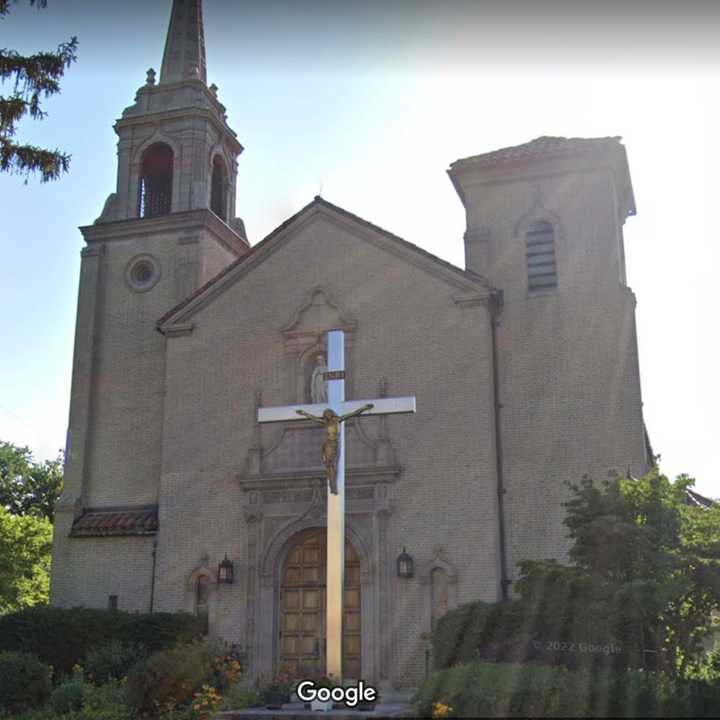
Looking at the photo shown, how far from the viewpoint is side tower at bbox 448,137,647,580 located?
77.3 feet

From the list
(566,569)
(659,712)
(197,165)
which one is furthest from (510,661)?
(197,165)

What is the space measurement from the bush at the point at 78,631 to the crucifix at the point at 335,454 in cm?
710

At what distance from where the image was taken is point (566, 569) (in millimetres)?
19250

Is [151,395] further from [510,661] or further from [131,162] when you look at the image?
[510,661]

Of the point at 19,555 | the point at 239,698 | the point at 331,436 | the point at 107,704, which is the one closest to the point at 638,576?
the point at 331,436

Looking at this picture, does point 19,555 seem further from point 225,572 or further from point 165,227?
point 225,572

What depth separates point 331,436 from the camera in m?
17.9

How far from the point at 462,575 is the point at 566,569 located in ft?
13.4

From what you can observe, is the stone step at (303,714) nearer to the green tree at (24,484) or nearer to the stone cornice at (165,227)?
the stone cornice at (165,227)

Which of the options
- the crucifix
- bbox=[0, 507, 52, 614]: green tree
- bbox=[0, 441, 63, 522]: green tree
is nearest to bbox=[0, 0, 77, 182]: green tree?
the crucifix

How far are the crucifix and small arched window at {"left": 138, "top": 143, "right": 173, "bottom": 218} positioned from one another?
1402 cm

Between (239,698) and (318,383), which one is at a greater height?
(318,383)

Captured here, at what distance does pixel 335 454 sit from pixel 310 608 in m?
7.73

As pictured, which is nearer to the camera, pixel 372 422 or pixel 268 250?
pixel 372 422
